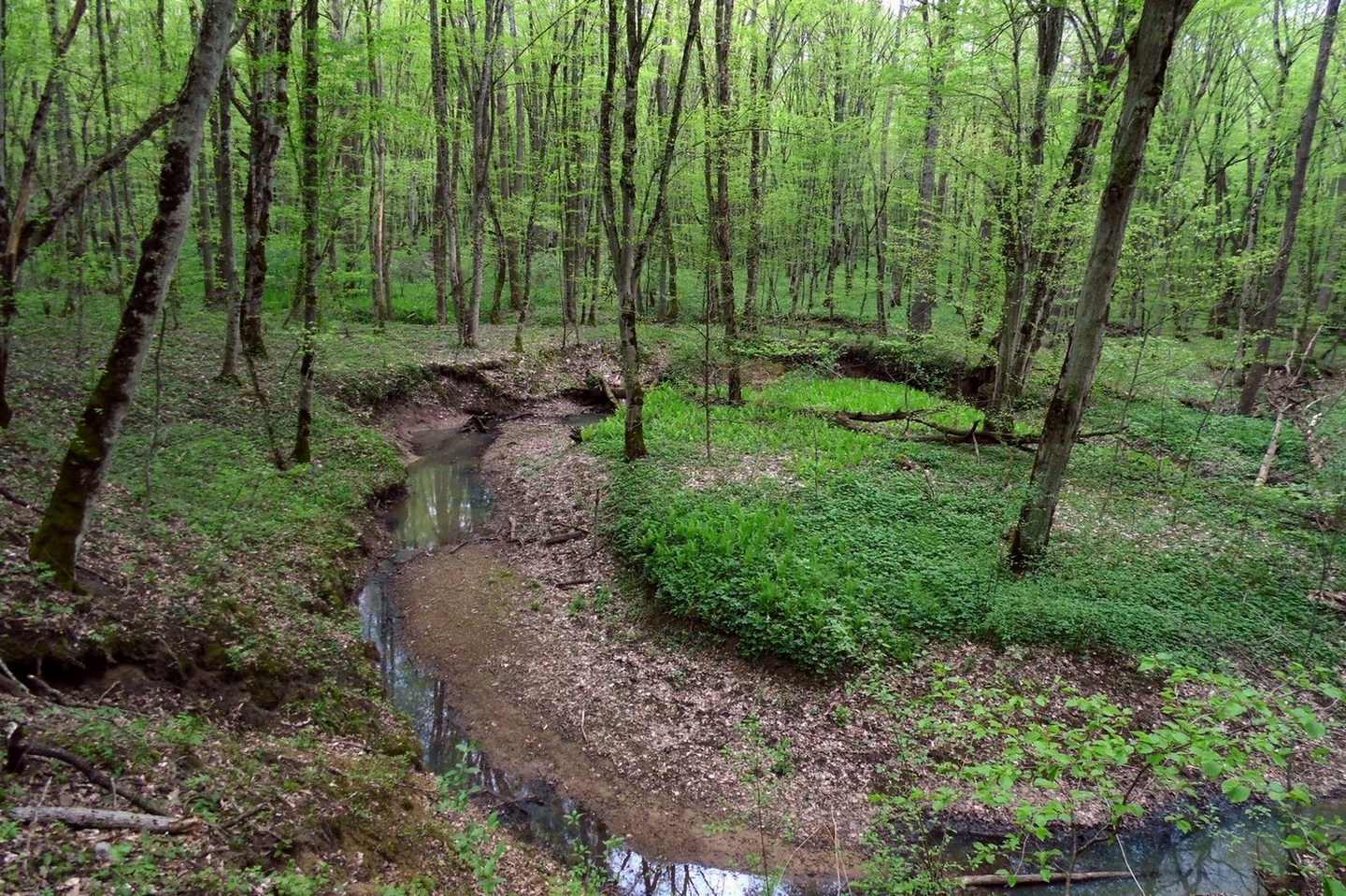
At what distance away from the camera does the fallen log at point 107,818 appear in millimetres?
3510

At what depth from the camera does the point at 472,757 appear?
738cm

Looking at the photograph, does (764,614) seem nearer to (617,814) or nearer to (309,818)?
(617,814)

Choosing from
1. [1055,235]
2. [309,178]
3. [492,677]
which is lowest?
[492,677]

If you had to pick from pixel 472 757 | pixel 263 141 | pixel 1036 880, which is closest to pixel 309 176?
pixel 263 141

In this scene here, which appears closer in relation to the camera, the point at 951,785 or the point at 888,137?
the point at 951,785

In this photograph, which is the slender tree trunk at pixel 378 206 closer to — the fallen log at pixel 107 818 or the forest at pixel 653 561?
the forest at pixel 653 561

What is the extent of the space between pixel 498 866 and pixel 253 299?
40.6 feet

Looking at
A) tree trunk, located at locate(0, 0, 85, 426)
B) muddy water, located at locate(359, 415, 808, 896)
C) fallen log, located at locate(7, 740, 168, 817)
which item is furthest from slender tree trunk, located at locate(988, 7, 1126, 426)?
tree trunk, located at locate(0, 0, 85, 426)

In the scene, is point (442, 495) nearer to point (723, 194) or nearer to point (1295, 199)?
point (723, 194)

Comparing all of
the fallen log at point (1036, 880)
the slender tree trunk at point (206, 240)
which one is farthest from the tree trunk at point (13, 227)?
the fallen log at point (1036, 880)

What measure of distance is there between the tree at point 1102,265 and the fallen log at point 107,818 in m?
9.56

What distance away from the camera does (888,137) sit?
94.2ft

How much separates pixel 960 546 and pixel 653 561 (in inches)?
185

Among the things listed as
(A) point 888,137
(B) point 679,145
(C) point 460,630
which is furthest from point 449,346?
(A) point 888,137
